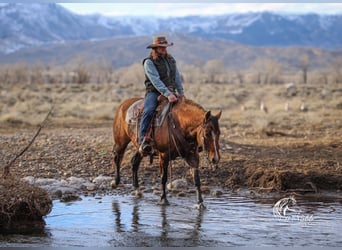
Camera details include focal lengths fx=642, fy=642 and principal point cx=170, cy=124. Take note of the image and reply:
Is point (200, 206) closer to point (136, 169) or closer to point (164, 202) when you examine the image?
point (164, 202)

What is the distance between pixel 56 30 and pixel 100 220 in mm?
149235

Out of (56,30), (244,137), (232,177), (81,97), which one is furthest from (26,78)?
(56,30)

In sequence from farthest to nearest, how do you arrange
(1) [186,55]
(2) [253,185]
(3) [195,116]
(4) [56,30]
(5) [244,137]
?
(4) [56,30]
(1) [186,55]
(5) [244,137]
(2) [253,185]
(3) [195,116]

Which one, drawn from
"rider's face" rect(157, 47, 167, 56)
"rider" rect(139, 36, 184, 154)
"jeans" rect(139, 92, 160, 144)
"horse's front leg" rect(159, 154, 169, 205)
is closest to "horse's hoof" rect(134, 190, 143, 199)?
"horse's front leg" rect(159, 154, 169, 205)

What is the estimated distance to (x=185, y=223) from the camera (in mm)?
8930

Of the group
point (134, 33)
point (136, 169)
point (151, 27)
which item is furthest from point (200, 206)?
point (151, 27)

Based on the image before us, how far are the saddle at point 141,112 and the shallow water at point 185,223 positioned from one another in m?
1.25

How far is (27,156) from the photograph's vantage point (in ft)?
47.2

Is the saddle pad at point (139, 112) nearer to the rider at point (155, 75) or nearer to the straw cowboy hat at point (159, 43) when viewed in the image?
the rider at point (155, 75)

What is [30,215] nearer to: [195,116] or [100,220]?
[100,220]

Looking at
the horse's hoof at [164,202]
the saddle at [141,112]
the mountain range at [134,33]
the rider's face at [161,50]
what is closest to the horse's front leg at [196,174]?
the horse's hoof at [164,202]

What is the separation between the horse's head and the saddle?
1.01 meters

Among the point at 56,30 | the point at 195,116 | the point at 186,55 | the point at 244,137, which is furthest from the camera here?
the point at 56,30

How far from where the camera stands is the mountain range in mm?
126375
